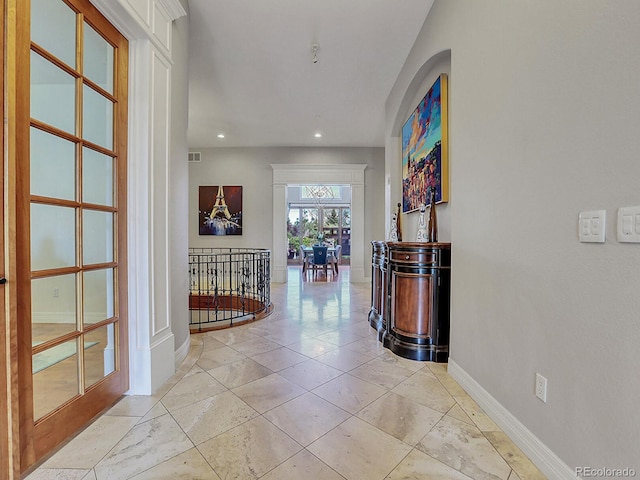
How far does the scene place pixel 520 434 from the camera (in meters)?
1.49

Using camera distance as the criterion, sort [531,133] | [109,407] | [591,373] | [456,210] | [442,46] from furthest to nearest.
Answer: [442,46] → [456,210] → [109,407] → [531,133] → [591,373]

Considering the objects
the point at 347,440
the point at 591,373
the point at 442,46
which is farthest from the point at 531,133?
the point at 347,440

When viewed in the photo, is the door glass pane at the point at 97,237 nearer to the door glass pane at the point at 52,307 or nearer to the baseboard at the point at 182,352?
the door glass pane at the point at 52,307

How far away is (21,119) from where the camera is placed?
4.23 feet

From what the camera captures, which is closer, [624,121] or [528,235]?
[624,121]

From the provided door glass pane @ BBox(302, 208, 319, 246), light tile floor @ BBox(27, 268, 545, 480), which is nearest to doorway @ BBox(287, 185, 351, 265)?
door glass pane @ BBox(302, 208, 319, 246)

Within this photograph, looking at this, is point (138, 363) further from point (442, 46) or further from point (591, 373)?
point (442, 46)

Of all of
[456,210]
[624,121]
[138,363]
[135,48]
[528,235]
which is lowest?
[138,363]

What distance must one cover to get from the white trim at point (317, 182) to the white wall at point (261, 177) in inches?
5.3

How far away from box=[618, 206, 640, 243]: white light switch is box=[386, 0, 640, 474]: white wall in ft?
0.09

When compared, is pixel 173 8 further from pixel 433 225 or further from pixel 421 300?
pixel 421 300

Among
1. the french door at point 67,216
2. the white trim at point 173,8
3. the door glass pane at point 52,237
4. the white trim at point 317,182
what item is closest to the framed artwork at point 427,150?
the white trim at point 173,8

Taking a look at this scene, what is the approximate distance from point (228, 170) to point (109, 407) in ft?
20.1

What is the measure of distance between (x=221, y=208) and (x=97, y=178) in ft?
18.3
